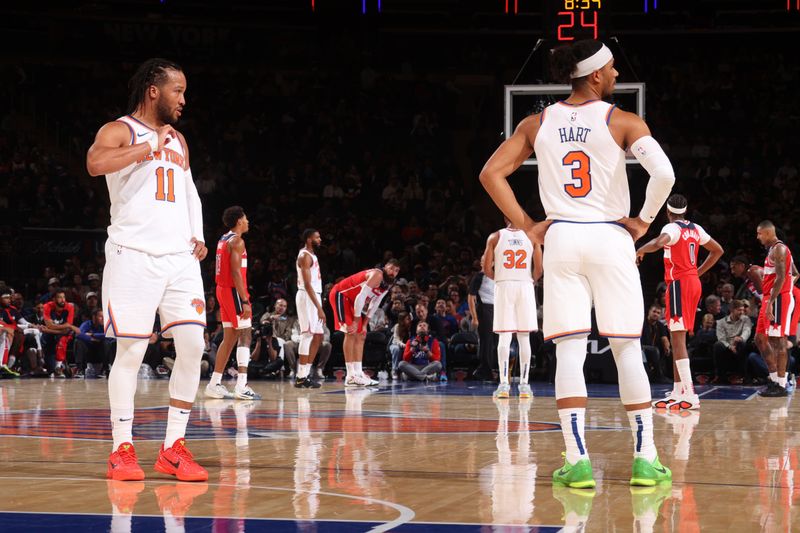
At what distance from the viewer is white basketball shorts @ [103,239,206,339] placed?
17.0 ft

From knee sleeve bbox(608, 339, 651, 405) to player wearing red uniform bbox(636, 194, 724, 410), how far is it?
5030 mm

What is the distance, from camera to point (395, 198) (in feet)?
77.4

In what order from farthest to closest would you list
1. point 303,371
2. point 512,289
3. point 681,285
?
point 303,371 < point 512,289 < point 681,285

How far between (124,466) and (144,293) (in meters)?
0.84

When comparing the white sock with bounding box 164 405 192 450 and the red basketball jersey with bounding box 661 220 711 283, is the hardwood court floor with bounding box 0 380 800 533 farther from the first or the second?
the red basketball jersey with bounding box 661 220 711 283

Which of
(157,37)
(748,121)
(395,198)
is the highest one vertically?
(157,37)

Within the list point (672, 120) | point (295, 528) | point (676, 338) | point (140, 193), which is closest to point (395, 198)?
point (672, 120)

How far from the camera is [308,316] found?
13688 mm

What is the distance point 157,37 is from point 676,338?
19.2 m

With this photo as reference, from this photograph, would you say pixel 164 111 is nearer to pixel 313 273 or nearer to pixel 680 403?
pixel 680 403

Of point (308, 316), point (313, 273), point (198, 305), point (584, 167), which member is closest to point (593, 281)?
point (584, 167)

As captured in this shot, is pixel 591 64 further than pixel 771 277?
No

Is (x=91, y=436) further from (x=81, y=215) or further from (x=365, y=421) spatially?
(x=81, y=215)

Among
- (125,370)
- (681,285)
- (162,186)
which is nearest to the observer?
(125,370)
